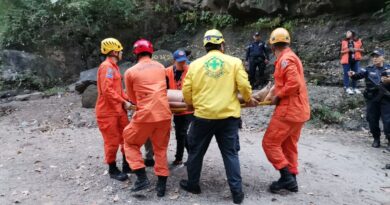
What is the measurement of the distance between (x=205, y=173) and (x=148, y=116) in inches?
60.9

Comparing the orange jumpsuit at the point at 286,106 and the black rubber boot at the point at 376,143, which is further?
the black rubber boot at the point at 376,143

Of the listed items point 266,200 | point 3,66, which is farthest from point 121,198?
point 3,66

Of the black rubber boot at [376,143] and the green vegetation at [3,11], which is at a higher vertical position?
the green vegetation at [3,11]

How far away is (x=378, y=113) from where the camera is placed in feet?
27.7

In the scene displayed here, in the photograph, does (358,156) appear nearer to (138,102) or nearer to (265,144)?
(265,144)

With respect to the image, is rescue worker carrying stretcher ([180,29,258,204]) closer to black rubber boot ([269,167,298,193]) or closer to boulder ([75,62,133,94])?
black rubber boot ([269,167,298,193])

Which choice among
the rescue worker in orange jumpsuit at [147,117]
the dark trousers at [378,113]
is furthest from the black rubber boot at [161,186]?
the dark trousers at [378,113]

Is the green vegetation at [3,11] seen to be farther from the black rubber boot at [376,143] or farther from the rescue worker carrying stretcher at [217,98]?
the black rubber boot at [376,143]

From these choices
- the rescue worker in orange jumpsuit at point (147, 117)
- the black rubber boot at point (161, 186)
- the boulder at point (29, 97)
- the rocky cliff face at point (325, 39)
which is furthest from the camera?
the boulder at point (29, 97)

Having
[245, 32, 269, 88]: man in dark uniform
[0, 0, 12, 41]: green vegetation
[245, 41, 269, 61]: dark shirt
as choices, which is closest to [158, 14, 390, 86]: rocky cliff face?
[245, 32, 269, 88]: man in dark uniform

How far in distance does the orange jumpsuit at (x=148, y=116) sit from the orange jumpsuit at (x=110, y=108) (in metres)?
0.34

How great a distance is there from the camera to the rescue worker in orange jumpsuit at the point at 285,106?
17.0 feet

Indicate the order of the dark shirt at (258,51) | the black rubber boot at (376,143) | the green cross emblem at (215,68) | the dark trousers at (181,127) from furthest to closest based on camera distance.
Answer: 1. the dark shirt at (258,51)
2. the black rubber boot at (376,143)
3. the dark trousers at (181,127)
4. the green cross emblem at (215,68)

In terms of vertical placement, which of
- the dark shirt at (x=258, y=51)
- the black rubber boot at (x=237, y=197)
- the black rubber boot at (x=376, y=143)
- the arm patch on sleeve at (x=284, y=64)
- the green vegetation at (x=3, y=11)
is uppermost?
the green vegetation at (x=3, y=11)
